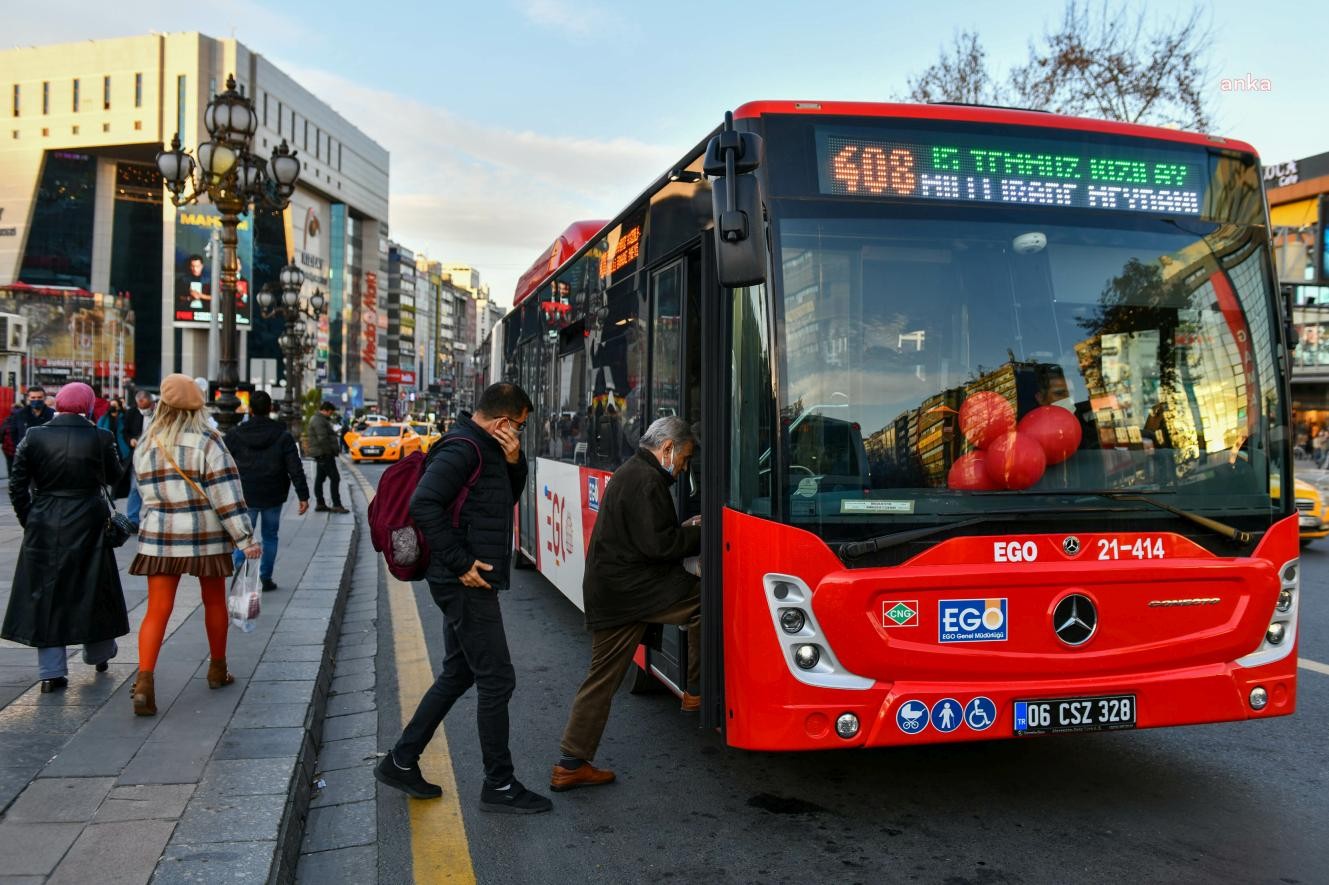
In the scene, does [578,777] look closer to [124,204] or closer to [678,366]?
[678,366]

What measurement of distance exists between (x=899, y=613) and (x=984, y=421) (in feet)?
2.62

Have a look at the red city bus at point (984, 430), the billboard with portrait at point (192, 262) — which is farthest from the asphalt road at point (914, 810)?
the billboard with portrait at point (192, 262)

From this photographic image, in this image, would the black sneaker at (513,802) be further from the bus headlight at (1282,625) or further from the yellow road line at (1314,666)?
the yellow road line at (1314,666)

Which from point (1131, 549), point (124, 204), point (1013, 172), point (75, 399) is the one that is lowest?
point (1131, 549)

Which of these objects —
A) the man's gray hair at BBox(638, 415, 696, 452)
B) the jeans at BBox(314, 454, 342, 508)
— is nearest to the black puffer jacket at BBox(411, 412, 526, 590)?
the man's gray hair at BBox(638, 415, 696, 452)

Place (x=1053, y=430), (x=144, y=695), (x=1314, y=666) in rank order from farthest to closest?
(x=1314, y=666) → (x=144, y=695) → (x=1053, y=430)

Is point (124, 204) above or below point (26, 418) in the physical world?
above

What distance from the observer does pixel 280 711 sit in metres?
5.46

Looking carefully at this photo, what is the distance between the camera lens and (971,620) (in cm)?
416

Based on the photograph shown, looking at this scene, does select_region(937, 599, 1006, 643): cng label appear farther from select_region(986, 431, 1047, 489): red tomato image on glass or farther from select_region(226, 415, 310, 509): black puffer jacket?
select_region(226, 415, 310, 509): black puffer jacket

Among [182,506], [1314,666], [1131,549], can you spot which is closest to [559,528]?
[182,506]

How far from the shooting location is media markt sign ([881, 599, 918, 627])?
4.11 meters

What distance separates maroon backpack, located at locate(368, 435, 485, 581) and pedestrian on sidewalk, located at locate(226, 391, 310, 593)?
214 inches

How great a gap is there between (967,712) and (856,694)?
420 millimetres
